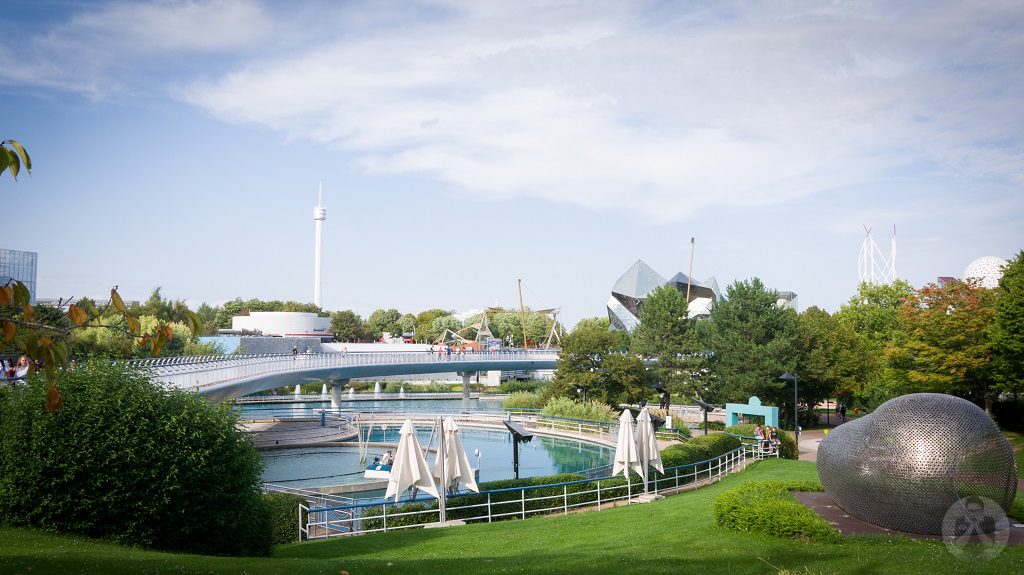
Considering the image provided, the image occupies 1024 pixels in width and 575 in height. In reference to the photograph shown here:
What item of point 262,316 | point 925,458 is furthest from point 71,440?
point 262,316

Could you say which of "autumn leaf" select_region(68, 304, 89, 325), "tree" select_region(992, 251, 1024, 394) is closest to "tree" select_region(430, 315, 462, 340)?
"tree" select_region(992, 251, 1024, 394)

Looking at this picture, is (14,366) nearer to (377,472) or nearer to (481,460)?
(377,472)

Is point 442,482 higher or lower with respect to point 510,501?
higher

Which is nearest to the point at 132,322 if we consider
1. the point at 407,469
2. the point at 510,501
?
the point at 407,469

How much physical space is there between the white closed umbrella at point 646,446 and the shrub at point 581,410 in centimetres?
2286

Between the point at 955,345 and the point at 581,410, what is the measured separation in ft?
69.1

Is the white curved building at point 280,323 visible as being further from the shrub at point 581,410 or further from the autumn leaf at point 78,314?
the autumn leaf at point 78,314

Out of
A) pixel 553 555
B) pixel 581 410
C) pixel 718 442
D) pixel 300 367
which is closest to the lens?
pixel 553 555

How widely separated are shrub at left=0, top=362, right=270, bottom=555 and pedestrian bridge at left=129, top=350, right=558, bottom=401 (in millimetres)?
2357

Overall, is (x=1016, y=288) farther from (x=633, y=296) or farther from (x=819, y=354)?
(x=633, y=296)

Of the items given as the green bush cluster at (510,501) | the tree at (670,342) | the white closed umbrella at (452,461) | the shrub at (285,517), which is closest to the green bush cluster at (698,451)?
the green bush cluster at (510,501)

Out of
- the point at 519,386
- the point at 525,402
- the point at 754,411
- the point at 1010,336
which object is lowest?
the point at 519,386

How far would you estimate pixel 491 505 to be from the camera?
21.4 metres

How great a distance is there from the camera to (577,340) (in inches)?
2213
